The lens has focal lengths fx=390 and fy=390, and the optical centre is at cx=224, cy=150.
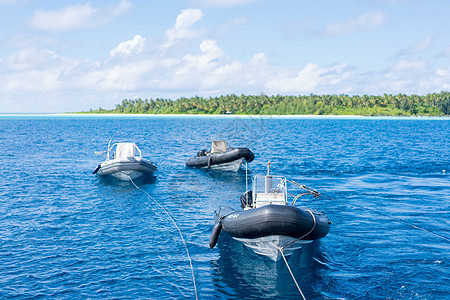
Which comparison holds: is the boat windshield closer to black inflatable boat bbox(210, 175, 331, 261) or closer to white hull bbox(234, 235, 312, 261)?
black inflatable boat bbox(210, 175, 331, 261)

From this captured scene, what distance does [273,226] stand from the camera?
15.0m

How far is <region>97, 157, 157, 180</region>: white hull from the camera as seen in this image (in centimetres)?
3303

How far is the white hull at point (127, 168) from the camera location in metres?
33.0

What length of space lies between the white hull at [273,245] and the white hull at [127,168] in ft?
61.1

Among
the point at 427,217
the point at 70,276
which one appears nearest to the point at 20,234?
the point at 70,276

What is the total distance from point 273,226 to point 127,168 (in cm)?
2074

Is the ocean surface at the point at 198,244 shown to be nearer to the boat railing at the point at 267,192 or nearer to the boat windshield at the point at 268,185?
the boat railing at the point at 267,192

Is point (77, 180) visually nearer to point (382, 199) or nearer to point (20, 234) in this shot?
point (20, 234)

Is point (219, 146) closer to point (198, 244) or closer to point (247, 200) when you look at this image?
point (247, 200)

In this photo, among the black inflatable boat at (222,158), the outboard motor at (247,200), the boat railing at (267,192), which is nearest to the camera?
the boat railing at (267,192)

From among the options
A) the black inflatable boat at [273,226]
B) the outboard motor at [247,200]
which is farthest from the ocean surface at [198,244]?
the outboard motor at [247,200]

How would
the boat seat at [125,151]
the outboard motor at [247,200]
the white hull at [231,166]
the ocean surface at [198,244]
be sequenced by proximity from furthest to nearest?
the white hull at [231,166] < the boat seat at [125,151] < the outboard motor at [247,200] < the ocean surface at [198,244]

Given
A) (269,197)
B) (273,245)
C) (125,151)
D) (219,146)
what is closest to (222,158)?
(219,146)

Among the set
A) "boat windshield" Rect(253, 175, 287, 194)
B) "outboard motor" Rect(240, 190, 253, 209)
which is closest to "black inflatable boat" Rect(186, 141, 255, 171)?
"outboard motor" Rect(240, 190, 253, 209)
